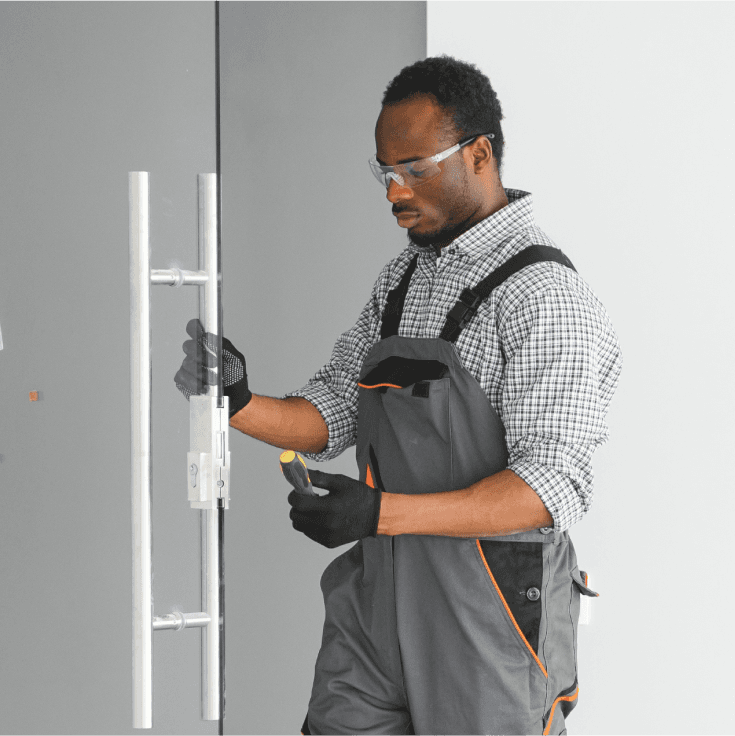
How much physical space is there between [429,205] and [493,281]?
16 centimetres

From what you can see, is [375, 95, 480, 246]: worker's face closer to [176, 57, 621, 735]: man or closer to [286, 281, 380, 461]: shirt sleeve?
[176, 57, 621, 735]: man

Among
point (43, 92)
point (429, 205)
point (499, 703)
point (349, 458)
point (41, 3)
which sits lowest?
point (499, 703)

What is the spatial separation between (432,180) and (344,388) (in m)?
0.36

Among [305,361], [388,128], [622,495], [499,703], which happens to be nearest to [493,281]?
[388,128]

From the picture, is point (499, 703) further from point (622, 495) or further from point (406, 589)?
point (622, 495)

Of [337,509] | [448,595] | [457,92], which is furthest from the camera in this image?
[457,92]

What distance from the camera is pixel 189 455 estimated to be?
121cm

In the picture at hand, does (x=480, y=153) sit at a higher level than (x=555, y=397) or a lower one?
higher

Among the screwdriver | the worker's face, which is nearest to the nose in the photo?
the worker's face

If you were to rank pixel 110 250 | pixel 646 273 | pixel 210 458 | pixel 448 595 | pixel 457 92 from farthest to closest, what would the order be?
pixel 646 273 < pixel 110 250 < pixel 457 92 < pixel 448 595 < pixel 210 458

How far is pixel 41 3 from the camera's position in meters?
1.93

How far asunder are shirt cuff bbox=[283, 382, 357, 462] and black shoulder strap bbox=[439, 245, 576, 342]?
0.27 metres

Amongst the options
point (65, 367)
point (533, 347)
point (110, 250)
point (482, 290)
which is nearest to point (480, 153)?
point (482, 290)

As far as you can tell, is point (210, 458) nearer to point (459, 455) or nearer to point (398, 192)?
point (459, 455)
